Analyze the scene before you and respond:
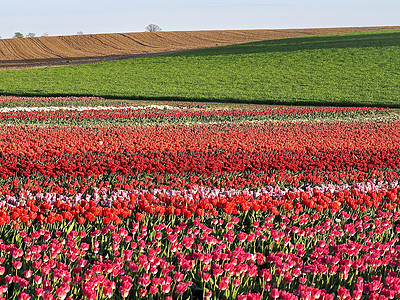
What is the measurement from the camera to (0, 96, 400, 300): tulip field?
13.4 ft

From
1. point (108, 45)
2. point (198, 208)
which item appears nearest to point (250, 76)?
point (198, 208)

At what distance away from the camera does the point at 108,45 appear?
73.9m

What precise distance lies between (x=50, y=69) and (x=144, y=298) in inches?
1798

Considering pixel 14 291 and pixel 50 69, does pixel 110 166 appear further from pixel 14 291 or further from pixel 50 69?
pixel 50 69

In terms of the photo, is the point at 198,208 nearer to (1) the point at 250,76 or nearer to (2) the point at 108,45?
(1) the point at 250,76

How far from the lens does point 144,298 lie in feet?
13.4

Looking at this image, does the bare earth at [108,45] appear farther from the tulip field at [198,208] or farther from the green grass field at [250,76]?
the tulip field at [198,208]

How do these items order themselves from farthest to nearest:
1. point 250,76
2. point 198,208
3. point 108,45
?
point 108,45, point 250,76, point 198,208

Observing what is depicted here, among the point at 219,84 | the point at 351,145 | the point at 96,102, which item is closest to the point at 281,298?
the point at 351,145

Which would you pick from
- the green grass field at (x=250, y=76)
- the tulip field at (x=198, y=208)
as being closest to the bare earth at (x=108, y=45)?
the green grass field at (x=250, y=76)

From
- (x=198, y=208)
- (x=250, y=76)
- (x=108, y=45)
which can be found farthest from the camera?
(x=108, y=45)

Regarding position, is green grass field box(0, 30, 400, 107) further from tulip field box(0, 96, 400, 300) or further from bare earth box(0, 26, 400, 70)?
tulip field box(0, 96, 400, 300)

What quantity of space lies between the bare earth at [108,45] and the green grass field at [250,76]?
11.2 metres

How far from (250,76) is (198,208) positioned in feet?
118
